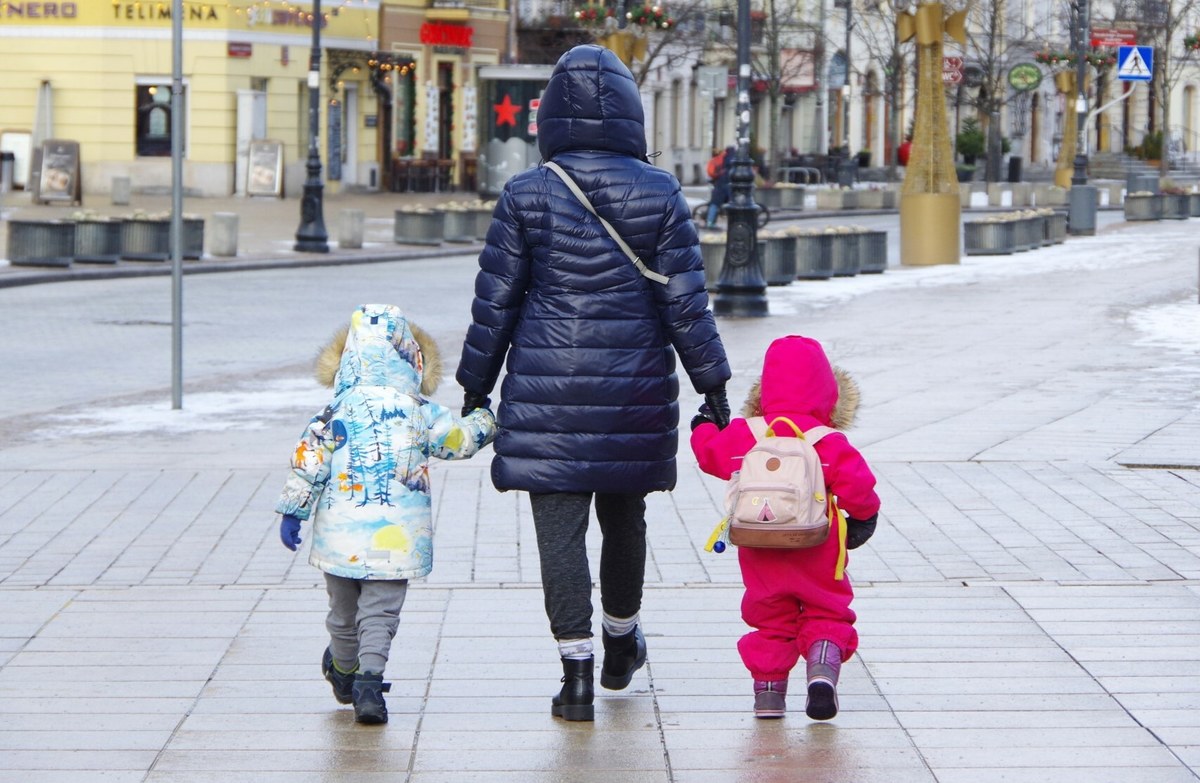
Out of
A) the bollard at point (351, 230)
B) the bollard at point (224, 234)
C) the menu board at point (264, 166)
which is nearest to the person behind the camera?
the bollard at point (224, 234)

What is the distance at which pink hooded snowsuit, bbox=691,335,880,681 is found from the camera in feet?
18.1

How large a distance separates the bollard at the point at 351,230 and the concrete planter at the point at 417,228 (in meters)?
1.28

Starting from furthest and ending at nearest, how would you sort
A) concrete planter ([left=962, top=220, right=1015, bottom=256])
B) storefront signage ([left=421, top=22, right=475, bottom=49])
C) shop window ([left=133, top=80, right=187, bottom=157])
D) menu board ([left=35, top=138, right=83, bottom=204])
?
1. storefront signage ([left=421, top=22, right=475, bottom=49])
2. shop window ([left=133, top=80, right=187, bottom=157])
3. menu board ([left=35, top=138, right=83, bottom=204])
4. concrete planter ([left=962, top=220, right=1015, bottom=256])

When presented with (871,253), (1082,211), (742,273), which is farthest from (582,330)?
(1082,211)

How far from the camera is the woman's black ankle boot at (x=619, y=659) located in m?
5.87

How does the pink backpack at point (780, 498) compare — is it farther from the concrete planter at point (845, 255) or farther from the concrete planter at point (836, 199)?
the concrete planter at point (836, 199)

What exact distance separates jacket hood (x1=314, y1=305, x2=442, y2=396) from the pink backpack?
3.09 feet

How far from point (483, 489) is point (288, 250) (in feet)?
68.7

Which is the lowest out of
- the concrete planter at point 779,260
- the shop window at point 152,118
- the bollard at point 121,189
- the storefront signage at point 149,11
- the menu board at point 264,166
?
the concrete planter at point 779,260

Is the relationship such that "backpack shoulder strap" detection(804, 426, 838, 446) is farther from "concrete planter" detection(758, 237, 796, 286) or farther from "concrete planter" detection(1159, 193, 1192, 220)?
"concrete planter" detection(1159, 193, 1192, 220)

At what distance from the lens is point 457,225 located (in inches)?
1288

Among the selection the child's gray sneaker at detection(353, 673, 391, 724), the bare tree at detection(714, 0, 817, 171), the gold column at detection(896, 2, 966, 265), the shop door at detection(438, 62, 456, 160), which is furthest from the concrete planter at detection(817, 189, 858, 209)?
the child's gray sneaker at detection(353, 673, 391, 724)

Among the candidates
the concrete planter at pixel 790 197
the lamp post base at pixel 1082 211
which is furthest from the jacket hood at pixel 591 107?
the concrete planter at pixel 790 197

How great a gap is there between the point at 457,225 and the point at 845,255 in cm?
974
